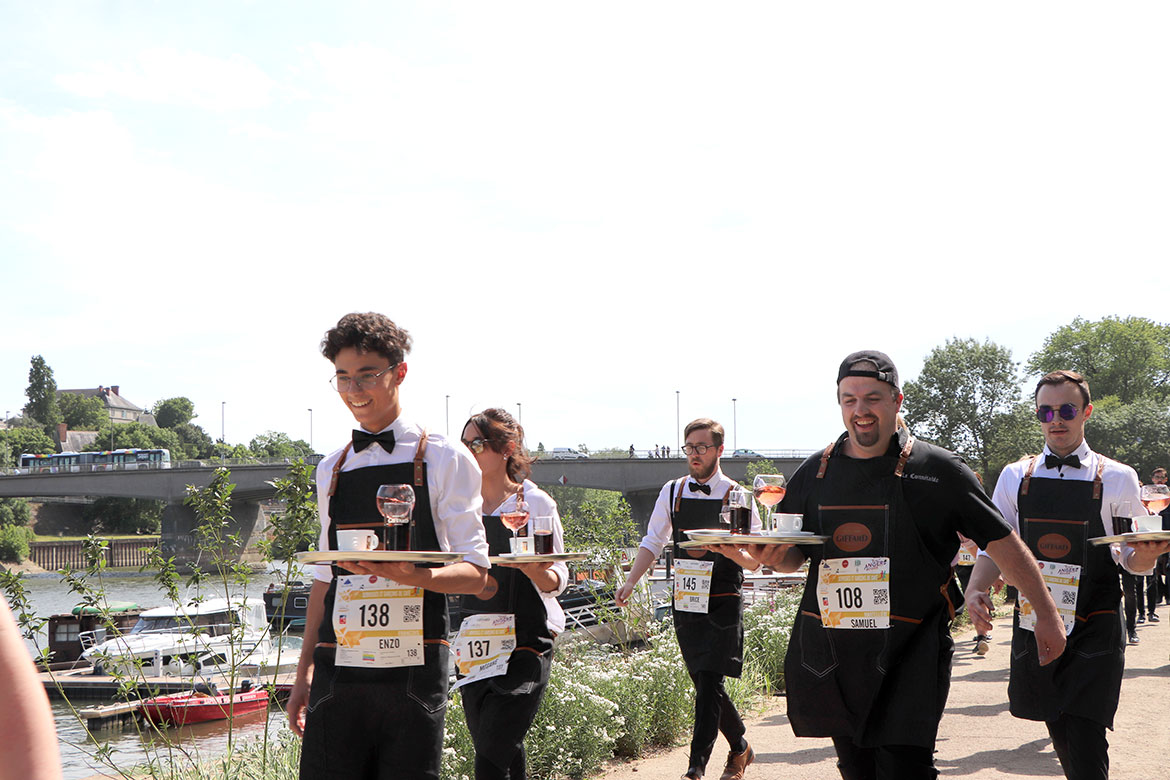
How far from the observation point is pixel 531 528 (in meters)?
5.55

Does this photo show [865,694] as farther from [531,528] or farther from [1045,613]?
[531,528]

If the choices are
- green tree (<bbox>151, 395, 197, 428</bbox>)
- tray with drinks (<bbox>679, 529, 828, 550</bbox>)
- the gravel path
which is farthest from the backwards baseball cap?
green tree (<bbox>151, 395, 197, 428</bbox>)

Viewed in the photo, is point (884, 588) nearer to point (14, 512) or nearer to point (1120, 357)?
point (1120, 357)

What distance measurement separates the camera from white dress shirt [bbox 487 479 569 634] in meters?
5.43

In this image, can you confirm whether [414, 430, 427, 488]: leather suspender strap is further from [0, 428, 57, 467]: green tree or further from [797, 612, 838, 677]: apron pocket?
[0, 428, 57, 467]: green tree

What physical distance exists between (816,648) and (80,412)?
178 metres

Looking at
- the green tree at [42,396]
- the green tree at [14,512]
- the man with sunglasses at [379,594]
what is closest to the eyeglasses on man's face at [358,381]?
the man with sunglasses at [379,594]

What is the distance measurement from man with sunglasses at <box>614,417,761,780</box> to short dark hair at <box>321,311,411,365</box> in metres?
3.35

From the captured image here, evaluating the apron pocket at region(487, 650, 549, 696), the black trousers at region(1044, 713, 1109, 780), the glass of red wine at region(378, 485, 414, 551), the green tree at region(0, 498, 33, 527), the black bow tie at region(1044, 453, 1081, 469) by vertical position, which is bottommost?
the green tree at region(0, 498, 33, 527)

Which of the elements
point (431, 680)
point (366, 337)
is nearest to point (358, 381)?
point (366, 337)

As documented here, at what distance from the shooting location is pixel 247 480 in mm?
70625

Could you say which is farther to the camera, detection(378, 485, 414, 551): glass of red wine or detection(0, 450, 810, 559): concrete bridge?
detection(0, 450, 810, 559): concrete bridge

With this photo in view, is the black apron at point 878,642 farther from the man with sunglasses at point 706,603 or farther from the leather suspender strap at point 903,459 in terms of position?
the man with sunglasses at point 706,603

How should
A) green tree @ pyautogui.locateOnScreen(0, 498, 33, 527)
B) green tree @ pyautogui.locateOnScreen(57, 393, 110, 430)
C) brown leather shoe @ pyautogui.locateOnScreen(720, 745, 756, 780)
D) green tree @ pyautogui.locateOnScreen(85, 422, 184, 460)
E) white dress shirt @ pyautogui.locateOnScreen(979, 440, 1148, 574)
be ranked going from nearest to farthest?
white dress shirt @ pyautogui.locateOnScreen(979, 440, 1148, 574), brown leather shoe @ pyautogui.locateOnScreen(720, 745, 756, 780), green tree @ pyautogui.locateOnScreen(0, 498, 33, 527), green tree @ pyautogui.locateOnScreen(85, 422, 184, 460), green tree @ pyautogui.locateOnScreen(57, 393, 110, 430)
